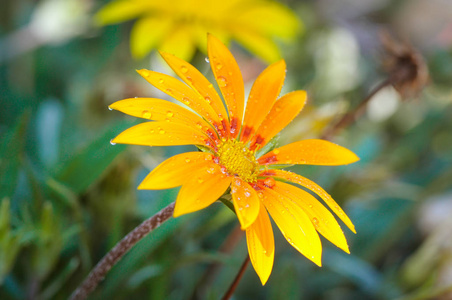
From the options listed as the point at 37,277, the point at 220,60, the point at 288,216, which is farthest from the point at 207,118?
the point at 37,277

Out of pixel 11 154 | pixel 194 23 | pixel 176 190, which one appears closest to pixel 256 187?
pixel 176 190

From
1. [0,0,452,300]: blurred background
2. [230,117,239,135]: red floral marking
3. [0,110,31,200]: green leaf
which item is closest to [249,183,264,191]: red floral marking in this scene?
[230,117,239,135]: red floral marking

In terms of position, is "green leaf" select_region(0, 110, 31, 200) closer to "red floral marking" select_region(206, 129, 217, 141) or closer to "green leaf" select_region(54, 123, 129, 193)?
"green leaf" select_region(54, 123, 129, 193)

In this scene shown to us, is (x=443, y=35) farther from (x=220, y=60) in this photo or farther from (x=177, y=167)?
(x=177, y=167)

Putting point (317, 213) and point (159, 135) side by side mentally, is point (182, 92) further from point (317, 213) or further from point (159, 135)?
point (317, 213)

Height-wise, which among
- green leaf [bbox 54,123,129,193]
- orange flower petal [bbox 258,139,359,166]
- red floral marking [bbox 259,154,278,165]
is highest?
green leaf [bbox 54,123,129,193]
